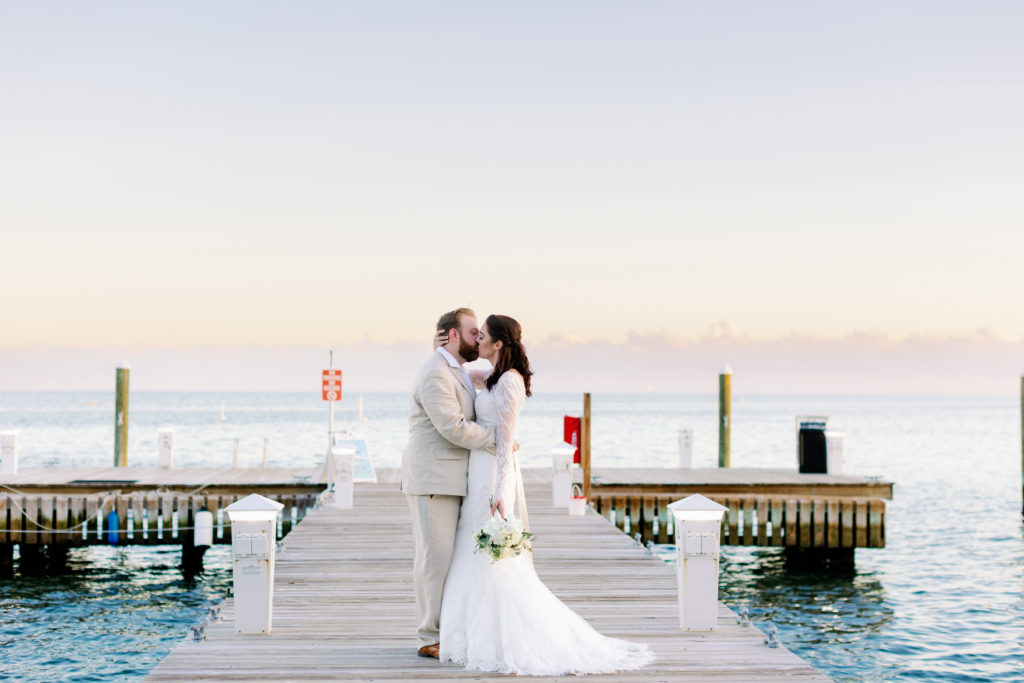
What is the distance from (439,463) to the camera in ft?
18.5

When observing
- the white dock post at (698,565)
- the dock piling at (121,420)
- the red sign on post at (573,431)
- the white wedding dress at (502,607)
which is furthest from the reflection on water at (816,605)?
the dock piling at (121,420)

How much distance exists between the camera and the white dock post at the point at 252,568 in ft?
21.3

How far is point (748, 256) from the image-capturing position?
3353 cm

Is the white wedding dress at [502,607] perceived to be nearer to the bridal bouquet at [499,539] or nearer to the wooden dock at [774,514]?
the bridal bouquet at [499,539]

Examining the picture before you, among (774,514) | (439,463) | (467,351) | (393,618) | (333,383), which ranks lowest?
(774,514)

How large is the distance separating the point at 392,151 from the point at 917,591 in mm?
19251

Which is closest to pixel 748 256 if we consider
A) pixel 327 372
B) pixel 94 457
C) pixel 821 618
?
pixel 327 372

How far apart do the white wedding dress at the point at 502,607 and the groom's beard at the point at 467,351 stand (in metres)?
0.24

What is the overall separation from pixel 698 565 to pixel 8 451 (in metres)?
15.5

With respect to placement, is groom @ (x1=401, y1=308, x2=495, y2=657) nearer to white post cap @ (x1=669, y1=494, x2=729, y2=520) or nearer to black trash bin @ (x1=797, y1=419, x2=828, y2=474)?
white post cap @ (x1=669, y1=494, x2=729, y2=520)

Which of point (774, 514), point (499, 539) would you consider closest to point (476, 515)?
point (499, 539)

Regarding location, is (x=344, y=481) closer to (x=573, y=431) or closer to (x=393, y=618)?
(x=573, y=431)

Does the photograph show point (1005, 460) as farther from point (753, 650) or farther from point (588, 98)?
point (753, 650)

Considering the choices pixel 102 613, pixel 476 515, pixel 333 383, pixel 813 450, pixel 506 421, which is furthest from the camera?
pixel 333 383
